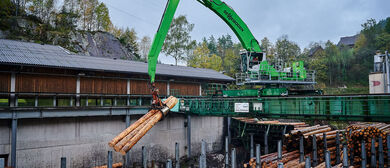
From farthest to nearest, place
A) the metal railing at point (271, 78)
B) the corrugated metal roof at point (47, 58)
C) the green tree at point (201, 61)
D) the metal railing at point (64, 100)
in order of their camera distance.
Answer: the green tree at point (201, 61), the metal railing at point (271, 78), the corrugated metal roof at point (47, 58), the metal railing at point (64, 100)

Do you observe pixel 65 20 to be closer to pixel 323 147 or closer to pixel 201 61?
pixel 201 61

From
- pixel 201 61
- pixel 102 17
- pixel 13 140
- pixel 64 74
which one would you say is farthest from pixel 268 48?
pixel 13 140

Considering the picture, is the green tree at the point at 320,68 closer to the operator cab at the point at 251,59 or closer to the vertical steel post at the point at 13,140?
the operator cab at the point at 251,59

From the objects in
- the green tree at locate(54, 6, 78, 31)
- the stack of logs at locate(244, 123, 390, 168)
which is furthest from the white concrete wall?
the green tree at locate(54, 6, 78, 31)

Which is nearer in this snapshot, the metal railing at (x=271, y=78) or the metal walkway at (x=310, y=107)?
the metal walkway at (x=310, y=107)

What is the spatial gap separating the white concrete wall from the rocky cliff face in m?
16.1

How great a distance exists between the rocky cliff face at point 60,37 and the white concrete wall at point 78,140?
16.1 m

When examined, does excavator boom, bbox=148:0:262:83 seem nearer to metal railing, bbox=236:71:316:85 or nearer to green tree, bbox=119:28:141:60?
metal railing, bbox=236:71:316:85

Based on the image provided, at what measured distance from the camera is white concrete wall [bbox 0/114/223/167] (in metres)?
13.5

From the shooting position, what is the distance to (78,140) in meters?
15.2

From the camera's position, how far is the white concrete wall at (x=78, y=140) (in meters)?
13.5

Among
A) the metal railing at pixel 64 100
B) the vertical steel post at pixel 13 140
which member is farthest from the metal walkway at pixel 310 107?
the vertical steel post at pixel 13 140

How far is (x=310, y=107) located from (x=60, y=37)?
34.1 meters

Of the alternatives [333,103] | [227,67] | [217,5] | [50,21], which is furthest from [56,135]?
[227,67]
